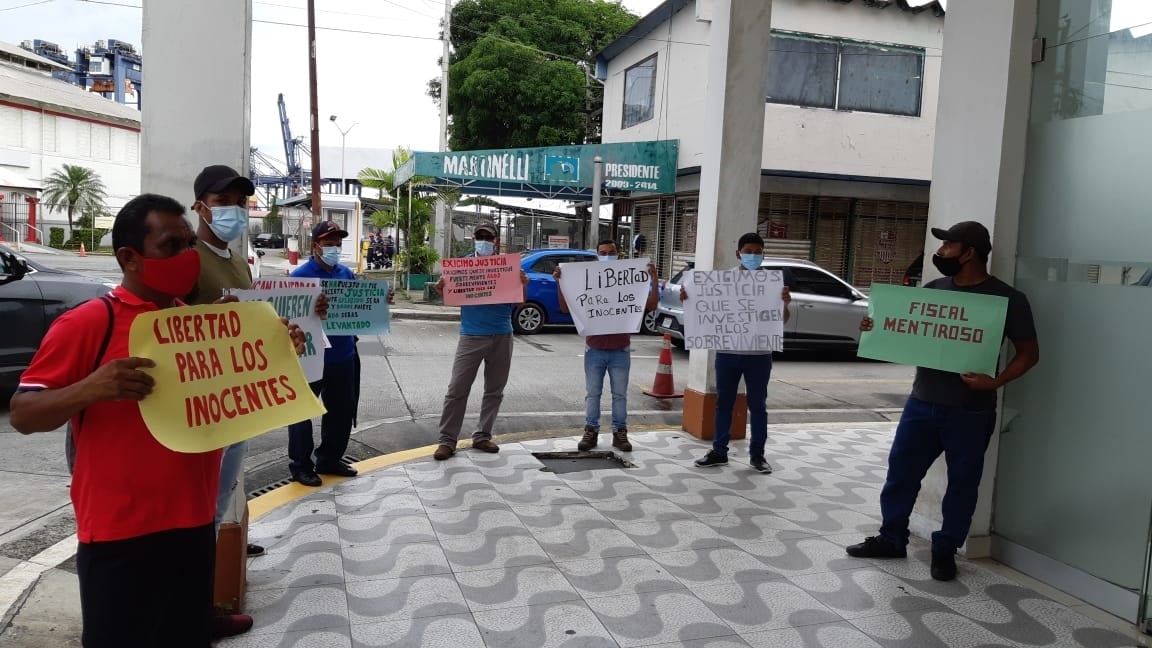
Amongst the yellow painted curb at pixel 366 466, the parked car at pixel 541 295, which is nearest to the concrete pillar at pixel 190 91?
Answer: the yellow painted curb at pixel 366 466

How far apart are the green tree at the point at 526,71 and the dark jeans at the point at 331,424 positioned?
25.6m

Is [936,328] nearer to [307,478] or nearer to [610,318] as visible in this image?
[610,318]

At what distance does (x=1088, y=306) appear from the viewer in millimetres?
4152

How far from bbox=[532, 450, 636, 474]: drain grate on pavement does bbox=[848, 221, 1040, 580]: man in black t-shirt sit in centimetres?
266

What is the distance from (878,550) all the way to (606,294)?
10.5ft

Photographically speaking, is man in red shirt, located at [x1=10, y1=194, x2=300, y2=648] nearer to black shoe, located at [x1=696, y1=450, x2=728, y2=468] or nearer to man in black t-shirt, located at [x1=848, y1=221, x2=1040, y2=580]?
man in black t-shirt, located at [x1=848, y1=221, x2=1040, y2=580]

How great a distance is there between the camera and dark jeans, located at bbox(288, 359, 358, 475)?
18.9 feet

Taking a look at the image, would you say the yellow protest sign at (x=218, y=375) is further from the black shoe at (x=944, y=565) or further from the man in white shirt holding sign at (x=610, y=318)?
the man in white shirt holding sign at (x=610, y=318)

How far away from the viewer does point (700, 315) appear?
21.6ft

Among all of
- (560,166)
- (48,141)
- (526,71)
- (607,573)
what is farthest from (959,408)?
(48,141)

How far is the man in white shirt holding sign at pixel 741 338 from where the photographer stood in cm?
642

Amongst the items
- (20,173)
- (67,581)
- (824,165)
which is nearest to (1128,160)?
(67,581)

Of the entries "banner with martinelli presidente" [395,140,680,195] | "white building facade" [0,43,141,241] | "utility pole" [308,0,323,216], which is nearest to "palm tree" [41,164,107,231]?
"white building facade" [0,43,141,241]

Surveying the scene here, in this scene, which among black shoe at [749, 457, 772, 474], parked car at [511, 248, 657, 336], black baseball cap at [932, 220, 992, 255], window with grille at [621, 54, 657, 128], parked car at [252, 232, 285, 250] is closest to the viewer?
black baseball cap at [932, 220, 992, 255]
